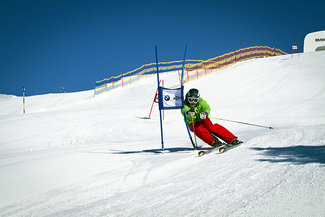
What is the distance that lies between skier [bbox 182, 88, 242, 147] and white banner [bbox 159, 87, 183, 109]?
0.65 feet

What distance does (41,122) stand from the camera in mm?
12078

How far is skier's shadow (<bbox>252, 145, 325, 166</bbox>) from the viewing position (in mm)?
3397

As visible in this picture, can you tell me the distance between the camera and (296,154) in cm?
385

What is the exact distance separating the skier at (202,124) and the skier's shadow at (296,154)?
0.99m

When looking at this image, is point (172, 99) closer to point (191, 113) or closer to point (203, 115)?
point (191, 113)

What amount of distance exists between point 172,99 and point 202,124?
883mm

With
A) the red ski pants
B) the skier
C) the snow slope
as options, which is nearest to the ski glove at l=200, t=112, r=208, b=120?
the skier

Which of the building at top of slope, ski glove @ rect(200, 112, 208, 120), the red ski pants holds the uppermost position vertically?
the building at top of slope

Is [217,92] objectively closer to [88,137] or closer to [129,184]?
[88,137]

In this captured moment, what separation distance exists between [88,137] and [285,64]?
1782 centimetres

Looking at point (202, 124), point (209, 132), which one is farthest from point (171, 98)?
point (209, 132)

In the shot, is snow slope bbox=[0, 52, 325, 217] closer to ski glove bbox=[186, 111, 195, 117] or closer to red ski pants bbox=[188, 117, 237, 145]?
red ski pants bbox=[188, 117, 237, 145]

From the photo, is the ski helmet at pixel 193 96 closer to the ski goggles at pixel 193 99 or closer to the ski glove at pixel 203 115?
the ski goggles at pixel 193 99

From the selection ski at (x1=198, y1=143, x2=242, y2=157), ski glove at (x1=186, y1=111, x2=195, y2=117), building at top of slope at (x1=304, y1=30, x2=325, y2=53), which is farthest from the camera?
building at top of slope at (x1=304, y1=30, x2=325, y2=53)
